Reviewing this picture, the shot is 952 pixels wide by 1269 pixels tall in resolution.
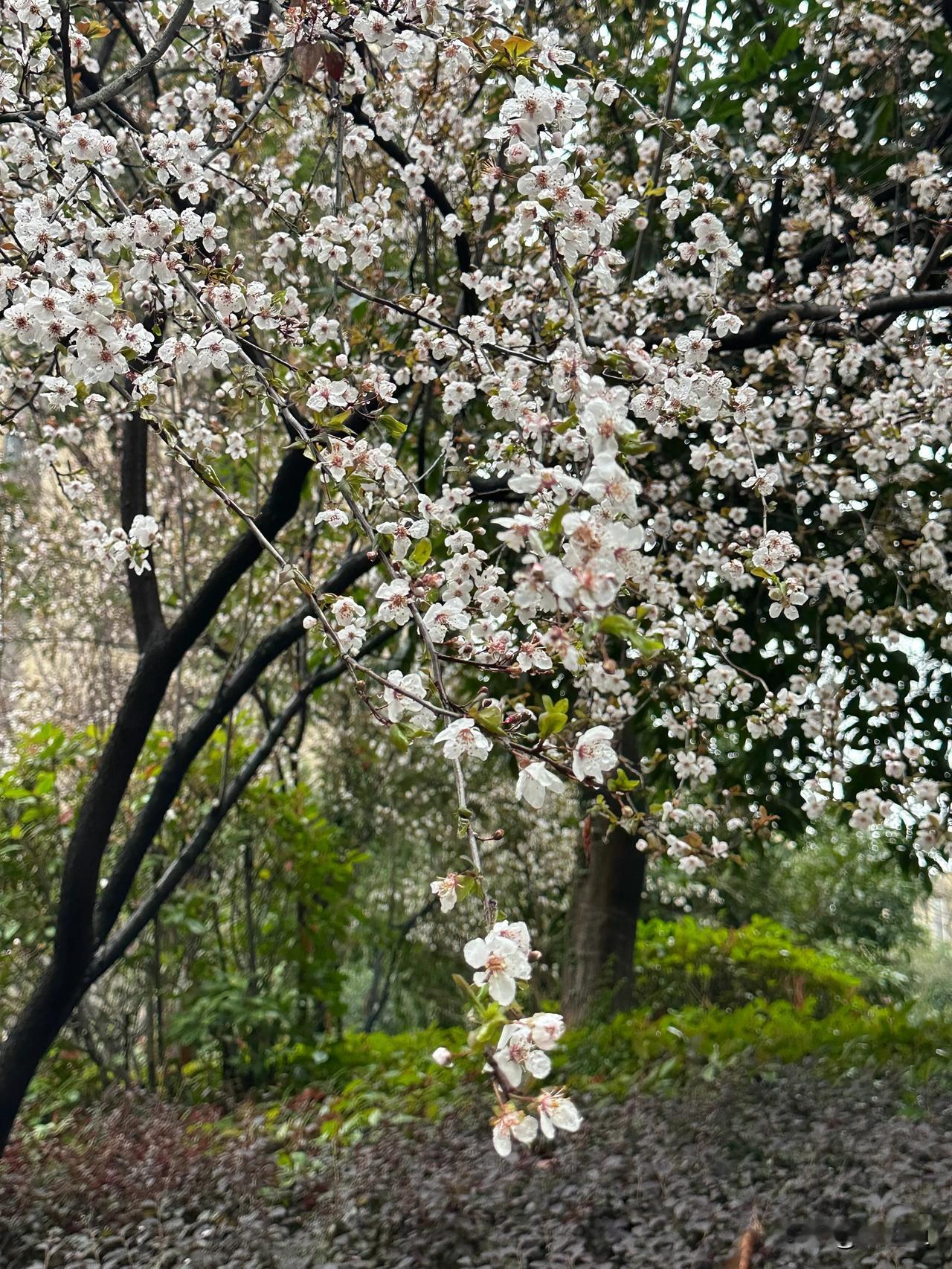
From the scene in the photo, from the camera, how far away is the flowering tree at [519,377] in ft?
4.75

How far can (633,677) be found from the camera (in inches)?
148

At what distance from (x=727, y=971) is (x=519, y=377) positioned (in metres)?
6.83

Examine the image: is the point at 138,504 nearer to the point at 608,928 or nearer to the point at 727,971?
the point at 608,928

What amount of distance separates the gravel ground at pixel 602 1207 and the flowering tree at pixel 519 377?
594mm

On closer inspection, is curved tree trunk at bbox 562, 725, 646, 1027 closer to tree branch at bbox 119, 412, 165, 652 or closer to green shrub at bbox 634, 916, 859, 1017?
green shrub at bbox 634, 916, 859, 1017

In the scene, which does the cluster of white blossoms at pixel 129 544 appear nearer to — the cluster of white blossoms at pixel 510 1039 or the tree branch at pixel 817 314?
the cluster of white blossoms at pixel 510 1039

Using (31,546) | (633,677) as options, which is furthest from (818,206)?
(31,546)

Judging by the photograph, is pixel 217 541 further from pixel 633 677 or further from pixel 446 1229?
pixel 446 1229

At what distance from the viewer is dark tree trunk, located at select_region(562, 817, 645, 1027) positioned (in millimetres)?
5656

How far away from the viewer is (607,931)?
5.72m

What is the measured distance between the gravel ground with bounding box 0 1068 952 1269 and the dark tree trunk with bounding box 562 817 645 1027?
2.19 m

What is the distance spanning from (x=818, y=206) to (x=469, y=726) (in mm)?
3105

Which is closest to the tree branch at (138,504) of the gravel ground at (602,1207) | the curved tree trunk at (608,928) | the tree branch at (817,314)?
the gravel ground at (602,1207)

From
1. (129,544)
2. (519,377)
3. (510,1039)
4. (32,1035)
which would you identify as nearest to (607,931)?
(32,1035)
